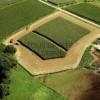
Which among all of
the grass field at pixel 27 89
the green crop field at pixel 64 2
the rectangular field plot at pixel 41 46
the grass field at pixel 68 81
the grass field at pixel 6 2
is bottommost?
the grass field at pixel 27 89

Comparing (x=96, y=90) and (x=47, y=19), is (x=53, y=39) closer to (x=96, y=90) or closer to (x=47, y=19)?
(x=47, y=19)

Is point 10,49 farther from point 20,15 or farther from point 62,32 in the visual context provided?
point 20,15

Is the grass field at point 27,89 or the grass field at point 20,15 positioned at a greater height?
the grass field at point 20,15

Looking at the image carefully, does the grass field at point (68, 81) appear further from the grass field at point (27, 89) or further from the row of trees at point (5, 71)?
the row of trees at point (5, 71)

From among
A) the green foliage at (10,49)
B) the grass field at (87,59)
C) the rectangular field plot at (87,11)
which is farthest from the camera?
the rectangular field plot at (87,11)

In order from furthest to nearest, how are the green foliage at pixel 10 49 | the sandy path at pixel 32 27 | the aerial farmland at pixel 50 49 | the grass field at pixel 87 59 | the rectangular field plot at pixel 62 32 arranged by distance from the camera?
the sandy path at pixel 32 27 → the rectangular field plot at pixel 62 32 → the green foliage at pixel 10 49 → the grass field at pixel 87 59 → the aerial farmland at pixel 50 49

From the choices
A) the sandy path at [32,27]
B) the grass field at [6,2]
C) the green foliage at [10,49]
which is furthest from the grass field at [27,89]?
the grass field at [6,2]

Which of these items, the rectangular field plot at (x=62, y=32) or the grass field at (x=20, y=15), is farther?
the grass field at (x=20, y=15)

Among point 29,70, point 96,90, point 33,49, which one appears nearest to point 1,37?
point 33,49
